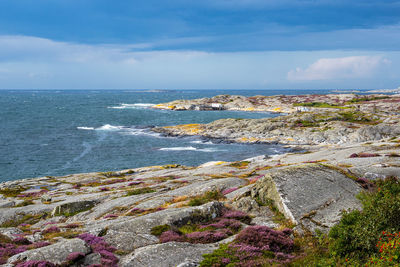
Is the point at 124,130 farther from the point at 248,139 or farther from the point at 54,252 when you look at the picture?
the point at 54,252

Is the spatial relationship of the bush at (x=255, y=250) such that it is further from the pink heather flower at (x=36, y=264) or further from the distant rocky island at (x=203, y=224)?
the pink heather flower at (x=36, y=264)

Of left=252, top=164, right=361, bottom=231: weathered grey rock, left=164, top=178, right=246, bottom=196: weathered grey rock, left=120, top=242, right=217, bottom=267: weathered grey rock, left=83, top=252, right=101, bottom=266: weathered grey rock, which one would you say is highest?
left=252, top=164, right=361, bottom=231: weathered grey rock

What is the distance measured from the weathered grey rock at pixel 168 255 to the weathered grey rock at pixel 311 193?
556 cm

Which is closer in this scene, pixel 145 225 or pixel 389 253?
pixel 389 253

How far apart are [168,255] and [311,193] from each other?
32.6 ft

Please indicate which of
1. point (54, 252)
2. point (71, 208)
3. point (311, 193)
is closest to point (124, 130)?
point (71, 208)

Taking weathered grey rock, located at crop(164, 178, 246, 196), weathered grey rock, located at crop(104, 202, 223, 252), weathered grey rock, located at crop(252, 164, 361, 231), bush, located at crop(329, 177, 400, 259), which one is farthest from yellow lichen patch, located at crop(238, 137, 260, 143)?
bush, located at crop(329, 177, 400, 259)

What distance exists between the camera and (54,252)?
39.6 ft

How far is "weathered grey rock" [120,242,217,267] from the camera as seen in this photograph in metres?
11.7

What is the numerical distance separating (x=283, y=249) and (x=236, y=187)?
475 inches

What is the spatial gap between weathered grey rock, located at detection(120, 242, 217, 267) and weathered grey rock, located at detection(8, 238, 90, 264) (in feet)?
7.34

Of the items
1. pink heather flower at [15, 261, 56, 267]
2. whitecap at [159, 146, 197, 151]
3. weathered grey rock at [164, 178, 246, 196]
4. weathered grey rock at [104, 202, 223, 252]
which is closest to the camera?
pink heather flower at [15, 261, 56, 267]

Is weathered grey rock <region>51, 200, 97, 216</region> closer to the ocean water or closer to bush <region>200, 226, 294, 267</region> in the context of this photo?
bush <region>200, 226, 294, 267</region>

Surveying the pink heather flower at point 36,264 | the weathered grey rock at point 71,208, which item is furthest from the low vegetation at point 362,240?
the weathered grey rock at point 71,208
